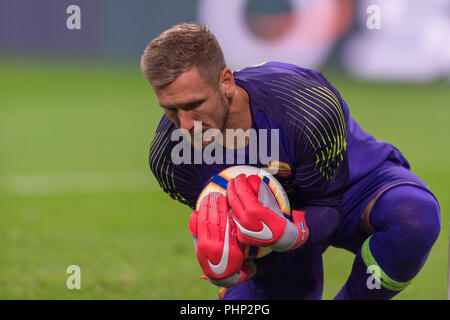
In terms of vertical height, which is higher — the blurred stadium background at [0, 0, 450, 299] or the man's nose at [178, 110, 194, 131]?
the man's nose at [178, 110, 194, 131]

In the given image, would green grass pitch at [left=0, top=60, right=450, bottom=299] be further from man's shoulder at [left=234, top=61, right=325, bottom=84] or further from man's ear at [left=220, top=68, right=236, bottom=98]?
man's ear at [left=220, top=68, right=236, bottom=98]

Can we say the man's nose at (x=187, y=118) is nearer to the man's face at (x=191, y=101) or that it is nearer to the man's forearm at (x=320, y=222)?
the man's face at (x=191, y=101)

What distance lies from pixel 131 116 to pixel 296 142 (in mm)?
9117

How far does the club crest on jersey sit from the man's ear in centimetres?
36

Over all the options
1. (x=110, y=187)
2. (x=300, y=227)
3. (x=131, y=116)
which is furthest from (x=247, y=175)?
(x=131, y=116)

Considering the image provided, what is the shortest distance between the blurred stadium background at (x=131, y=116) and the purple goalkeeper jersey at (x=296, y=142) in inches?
26.7

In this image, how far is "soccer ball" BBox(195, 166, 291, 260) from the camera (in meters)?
2.65

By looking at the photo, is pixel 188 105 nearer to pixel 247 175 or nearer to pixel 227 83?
pixel 227 83

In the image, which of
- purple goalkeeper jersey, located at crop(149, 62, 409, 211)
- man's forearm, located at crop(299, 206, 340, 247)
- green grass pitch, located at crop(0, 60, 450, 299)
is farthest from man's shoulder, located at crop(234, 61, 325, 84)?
green grass pitch, located at crop(0, 60, 450, 299)

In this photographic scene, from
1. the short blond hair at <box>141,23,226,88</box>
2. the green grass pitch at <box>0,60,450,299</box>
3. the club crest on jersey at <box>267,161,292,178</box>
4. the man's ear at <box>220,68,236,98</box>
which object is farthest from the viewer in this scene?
the green grass pitch at <box>0,60,450,299</box>

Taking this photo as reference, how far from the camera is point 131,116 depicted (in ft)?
37.7

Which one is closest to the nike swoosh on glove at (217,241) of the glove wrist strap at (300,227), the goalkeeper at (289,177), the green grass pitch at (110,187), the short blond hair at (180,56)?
the goalkeeper at (289,177)
